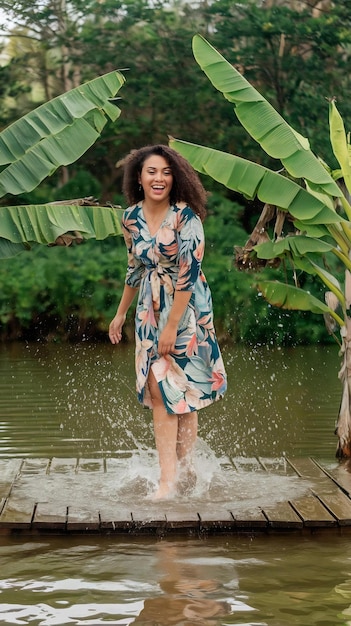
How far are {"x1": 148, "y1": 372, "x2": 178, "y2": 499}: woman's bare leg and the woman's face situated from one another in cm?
89

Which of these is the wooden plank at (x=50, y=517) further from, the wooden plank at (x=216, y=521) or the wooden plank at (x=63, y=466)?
the wooden plank at (x=63, y=466)

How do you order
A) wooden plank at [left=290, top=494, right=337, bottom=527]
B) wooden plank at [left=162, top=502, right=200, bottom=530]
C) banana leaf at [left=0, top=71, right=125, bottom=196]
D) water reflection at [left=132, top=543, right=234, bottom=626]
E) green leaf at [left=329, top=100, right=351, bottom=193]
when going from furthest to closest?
banana leaf at [left=0, top=71, right=125, bottom=196] → green leaf at [left=329, top=100, right=351, bottom=193] → wooden plank at [left=290, top=494, right=337, bottom=527] → wooden plank at [left=162, top=502, right=200, bottom=530] → water reflection at [left=132, top=543, right=234, bottom=626]

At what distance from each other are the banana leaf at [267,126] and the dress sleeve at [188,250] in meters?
1.68

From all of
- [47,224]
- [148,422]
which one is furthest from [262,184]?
[148,422]

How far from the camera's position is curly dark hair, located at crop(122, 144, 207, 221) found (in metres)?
5.93

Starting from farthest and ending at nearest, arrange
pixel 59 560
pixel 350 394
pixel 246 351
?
pixel 246 351 → pixel 350 394 → pixel 59 560

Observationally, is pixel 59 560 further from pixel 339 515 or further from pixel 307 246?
pixel 307 246

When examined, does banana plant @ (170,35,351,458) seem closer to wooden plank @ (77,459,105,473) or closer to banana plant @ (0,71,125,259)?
banana plant @ (0,71,125,259)

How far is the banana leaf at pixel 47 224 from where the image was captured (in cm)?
777

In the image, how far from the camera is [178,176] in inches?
233

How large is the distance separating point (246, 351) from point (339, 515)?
1226 centimetres

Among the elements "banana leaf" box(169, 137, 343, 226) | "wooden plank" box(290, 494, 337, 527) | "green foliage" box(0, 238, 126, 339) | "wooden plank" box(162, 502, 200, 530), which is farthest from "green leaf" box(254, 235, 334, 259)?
"green foliage" box(0, 238, 126, 339)

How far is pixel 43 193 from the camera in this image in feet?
73.4

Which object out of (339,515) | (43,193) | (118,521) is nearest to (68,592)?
(118,521)
